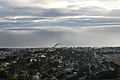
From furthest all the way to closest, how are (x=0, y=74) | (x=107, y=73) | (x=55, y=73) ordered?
1. (x=55, y=73)
2. (x=0, y=74)
3. (x=107, y=73)

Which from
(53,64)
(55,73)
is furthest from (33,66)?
(55,73)

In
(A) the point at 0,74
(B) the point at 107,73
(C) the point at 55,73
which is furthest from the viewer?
(C) the point at 55,73

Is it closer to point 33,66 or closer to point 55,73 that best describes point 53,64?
point 33,66

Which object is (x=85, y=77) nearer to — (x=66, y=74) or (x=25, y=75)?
(x=66, y=74)

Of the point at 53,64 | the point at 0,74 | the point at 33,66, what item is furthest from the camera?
the point at 53,64

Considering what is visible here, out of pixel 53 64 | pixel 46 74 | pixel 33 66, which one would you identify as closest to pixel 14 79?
pixel 46 74

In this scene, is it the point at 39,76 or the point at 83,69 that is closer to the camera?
the point at 39,76

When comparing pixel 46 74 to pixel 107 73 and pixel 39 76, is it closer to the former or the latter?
pixel 39 76

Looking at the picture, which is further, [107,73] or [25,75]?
[25,75]

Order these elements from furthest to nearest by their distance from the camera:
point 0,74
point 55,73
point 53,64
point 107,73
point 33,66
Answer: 1. point 53,64
2. point 33,66
3. point 55,73
4. point 0,74
5. point 107,73
